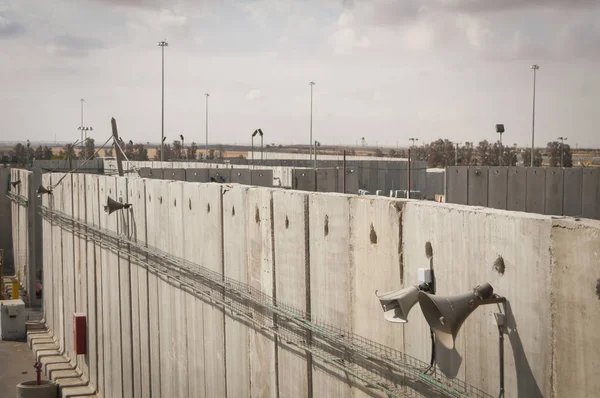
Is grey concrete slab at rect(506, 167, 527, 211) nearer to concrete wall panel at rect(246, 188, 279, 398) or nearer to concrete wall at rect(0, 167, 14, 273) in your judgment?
concrete wall panel at rect(246, 188, 279, 398)

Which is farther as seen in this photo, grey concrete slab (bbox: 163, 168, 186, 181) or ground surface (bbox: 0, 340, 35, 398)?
grey concrete slab (bbox: 163, 168, 186, 181)

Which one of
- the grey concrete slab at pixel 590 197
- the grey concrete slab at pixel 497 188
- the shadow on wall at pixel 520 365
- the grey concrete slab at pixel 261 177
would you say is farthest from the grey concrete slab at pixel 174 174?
the shadow on wall at pixel 520 365

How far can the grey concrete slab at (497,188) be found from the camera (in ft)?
54.1

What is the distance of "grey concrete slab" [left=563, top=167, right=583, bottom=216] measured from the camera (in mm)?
17109

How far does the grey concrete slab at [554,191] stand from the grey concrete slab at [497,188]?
976 mm

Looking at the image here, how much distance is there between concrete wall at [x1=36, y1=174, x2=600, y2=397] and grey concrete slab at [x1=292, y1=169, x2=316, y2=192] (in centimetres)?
463

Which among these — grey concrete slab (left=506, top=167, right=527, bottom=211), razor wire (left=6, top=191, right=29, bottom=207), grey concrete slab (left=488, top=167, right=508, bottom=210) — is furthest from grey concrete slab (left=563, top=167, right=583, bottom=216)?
razor wire (left=6, top=191, right=29, bottom=207)

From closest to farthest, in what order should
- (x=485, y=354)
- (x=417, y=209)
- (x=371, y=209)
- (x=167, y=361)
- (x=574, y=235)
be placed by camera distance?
(x=574, y=235) < (x=485, y=354) < (x=417, y=209) < (x=371, y=209) < (x=167, y=361)

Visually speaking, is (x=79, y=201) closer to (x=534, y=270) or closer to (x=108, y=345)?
(x=108, y=345)

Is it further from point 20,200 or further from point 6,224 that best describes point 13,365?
point 6,224

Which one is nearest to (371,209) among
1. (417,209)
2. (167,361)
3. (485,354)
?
(417,209)

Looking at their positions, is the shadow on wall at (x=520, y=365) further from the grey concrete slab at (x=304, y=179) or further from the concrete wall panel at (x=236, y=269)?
the grey concrete slab at (x=304, y=179)

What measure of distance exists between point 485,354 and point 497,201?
11.7m

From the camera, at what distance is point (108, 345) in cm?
1589
